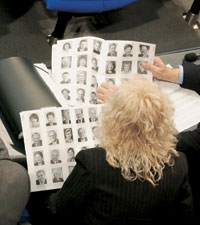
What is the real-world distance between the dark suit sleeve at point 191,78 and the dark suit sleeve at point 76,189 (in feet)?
2.22

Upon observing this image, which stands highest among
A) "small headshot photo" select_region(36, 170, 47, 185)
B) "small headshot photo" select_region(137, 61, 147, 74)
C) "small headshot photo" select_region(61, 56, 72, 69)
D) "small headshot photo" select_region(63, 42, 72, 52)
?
"small headshot photo" select_region(63, 42, 72, 52)

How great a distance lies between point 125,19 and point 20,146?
1.71m

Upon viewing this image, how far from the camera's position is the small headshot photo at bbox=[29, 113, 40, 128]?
128cm

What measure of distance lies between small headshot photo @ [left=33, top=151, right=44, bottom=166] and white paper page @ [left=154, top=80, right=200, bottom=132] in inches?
21.4

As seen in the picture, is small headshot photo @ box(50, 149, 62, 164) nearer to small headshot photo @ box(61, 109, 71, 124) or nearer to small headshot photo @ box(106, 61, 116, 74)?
small headshot photo @ box(61, 109, 71, 124)

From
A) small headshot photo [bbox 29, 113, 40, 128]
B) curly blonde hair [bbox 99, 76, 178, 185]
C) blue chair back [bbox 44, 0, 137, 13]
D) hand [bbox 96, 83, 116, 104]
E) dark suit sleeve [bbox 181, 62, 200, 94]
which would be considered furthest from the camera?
blue chair back [bbox 44, 0, 137, 13]

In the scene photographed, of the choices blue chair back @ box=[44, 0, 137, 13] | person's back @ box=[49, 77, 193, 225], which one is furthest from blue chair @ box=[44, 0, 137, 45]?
person's back @ box=[49, 77, 193, 225]

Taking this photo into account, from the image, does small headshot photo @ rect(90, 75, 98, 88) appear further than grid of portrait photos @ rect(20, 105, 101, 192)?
Yes

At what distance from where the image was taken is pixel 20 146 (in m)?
1.34

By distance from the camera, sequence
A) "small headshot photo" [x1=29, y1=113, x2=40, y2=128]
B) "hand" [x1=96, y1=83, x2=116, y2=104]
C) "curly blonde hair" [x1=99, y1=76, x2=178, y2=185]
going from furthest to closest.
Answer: "hand" [x1=96, y1=83, x2=116, y2=104] → "small headshot photo" [x1=29, y1=113, x2=40, y2=128] → "curly blonde hair" [x1=99, y1=76, x2=178, y2=185]

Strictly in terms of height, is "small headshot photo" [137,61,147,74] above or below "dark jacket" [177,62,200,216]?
above

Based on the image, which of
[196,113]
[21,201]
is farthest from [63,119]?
[196,113]

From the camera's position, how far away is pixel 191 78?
1559 millimetres

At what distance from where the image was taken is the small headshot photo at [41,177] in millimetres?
1284
